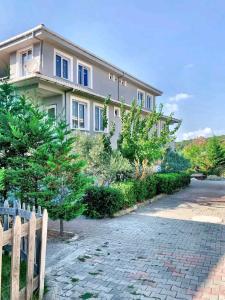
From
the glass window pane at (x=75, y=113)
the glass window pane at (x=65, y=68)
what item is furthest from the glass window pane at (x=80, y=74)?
the glass window pane at (x=75, y=113)

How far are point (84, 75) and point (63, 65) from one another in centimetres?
224

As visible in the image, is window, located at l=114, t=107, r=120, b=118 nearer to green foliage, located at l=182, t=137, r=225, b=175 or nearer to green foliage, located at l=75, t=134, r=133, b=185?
green foliage, located at l=75, t=134, r=133, b=185

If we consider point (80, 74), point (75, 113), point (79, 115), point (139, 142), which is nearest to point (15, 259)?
point (139, 142)

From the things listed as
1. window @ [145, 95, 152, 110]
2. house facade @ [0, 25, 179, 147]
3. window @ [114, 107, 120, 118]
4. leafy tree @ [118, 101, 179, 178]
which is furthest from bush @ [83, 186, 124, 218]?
window @ [145, 95, 152, 110]

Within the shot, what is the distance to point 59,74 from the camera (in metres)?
17.5

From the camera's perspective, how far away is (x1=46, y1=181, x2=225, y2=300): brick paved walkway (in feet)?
14.8

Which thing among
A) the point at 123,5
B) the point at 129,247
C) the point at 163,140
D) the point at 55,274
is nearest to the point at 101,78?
the point at 123,5

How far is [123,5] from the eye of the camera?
14.4 metres

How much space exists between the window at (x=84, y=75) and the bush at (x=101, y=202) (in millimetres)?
11039

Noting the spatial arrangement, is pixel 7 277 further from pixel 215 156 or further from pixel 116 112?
pixel 215 156

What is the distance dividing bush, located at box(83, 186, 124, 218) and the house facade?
5.84 meters

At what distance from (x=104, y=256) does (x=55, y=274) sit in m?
1.34

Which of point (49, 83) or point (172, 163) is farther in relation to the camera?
point (172, 163)

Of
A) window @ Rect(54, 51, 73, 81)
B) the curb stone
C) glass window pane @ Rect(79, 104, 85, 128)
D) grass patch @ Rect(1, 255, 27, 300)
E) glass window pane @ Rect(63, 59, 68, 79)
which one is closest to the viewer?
grass patch @ Rect(1, 255, 27, 300)
